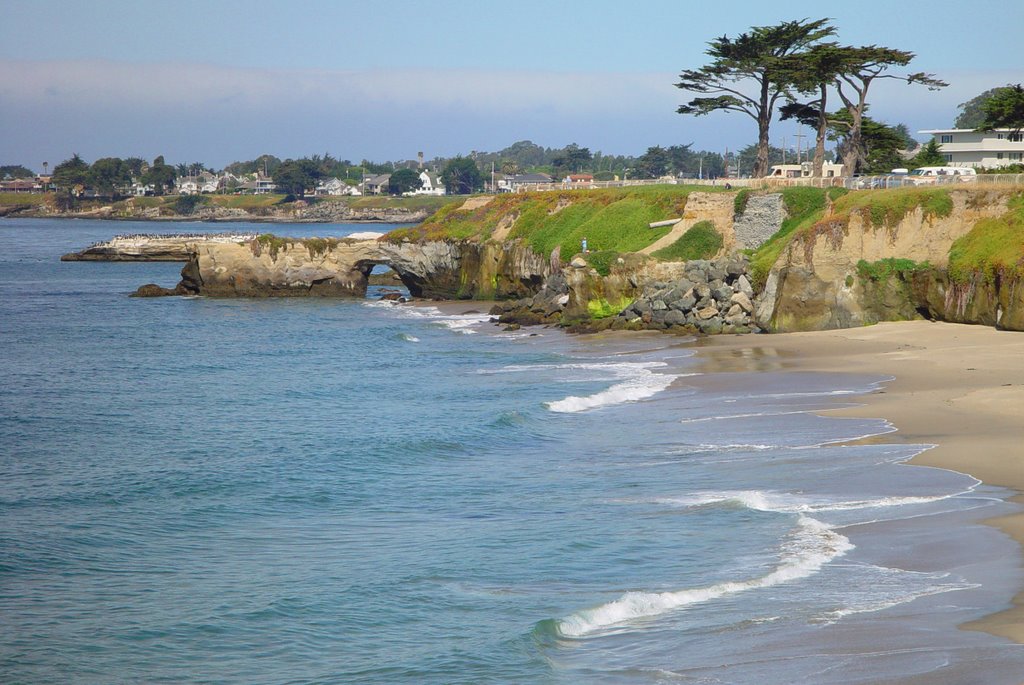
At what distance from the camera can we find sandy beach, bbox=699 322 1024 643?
18.2m

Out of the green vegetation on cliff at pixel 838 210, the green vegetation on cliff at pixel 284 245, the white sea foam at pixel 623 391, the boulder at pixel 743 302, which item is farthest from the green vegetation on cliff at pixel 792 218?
the green vegetation on cliff at pixel 284 245

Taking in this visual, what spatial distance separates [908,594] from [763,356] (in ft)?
68.5

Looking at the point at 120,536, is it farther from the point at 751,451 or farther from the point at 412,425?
the point at 751,451

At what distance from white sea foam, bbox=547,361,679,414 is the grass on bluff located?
1632cm

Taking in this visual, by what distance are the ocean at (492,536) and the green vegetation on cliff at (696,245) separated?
1549 centimetres

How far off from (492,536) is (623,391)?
40.8 ft

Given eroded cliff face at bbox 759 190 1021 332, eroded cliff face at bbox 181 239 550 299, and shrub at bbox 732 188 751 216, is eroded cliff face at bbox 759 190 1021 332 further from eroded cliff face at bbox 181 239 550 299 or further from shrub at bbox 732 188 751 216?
eroded cliff face at bbox 181 239 550 299

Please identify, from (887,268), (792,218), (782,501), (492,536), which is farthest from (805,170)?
(492,536)

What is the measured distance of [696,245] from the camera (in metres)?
48.2

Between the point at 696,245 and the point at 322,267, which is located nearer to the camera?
the point at 696,245

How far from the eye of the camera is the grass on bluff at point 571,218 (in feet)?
170

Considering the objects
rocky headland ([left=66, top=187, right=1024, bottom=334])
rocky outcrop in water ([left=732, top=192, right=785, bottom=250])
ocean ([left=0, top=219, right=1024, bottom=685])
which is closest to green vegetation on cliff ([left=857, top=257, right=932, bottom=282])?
rocky headland ([left=66, top=187, right=1024, bottom=334])

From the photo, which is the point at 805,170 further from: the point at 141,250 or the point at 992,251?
the point at 141,250

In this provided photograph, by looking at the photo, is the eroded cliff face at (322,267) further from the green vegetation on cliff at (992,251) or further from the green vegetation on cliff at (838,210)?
the green vegetation on cliff at (992,251)
